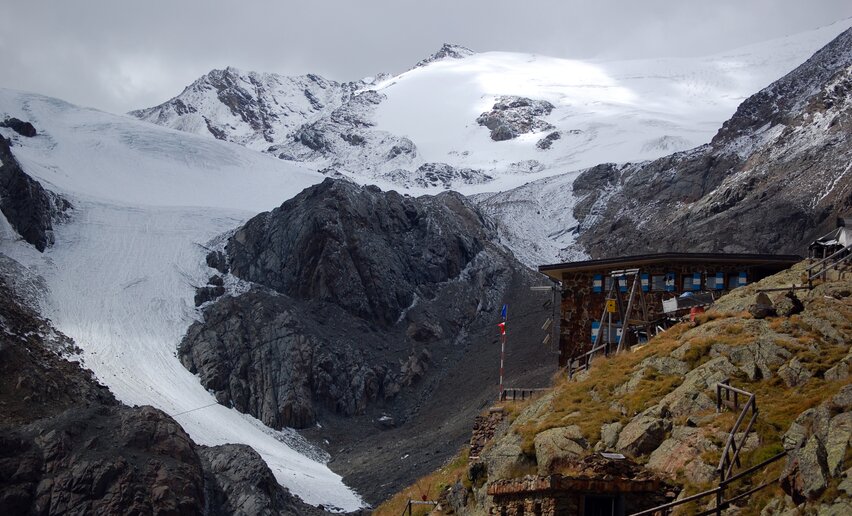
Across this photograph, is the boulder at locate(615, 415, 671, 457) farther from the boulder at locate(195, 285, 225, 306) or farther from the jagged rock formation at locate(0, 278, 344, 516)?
the boulder at locate(195, 285, 225, 306)

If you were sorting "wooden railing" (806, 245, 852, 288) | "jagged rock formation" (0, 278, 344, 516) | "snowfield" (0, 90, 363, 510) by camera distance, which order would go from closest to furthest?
1. "wooden railing" (806, 245, 852, 288)
2. "jagged rock formation" (0, 278, 344, 516)
3. "snowfield" (0, 90, 363, 510)

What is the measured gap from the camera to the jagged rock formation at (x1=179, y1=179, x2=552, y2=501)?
370 ft

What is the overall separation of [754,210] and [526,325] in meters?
36.7

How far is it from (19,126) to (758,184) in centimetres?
13447

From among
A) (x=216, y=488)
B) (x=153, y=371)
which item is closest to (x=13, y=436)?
(x=216, y=488)

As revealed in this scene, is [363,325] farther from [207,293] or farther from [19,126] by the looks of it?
[19,126]

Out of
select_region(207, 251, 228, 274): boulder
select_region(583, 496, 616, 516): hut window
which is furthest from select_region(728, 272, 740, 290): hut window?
select_region(207, 251, 228, 274): boulder

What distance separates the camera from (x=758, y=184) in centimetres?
14512

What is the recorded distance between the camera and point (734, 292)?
1479 inches

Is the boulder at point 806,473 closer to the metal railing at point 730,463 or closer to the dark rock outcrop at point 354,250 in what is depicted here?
the metal railing at point 730,463

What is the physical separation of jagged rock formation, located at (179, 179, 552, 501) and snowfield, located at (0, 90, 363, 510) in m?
3.73

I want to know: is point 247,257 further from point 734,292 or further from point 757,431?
point 757,431

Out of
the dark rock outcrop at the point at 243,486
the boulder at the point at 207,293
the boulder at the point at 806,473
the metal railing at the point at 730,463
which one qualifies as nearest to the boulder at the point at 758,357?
the metal railing at the point at 730,463

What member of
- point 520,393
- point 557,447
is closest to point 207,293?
point 520,393
